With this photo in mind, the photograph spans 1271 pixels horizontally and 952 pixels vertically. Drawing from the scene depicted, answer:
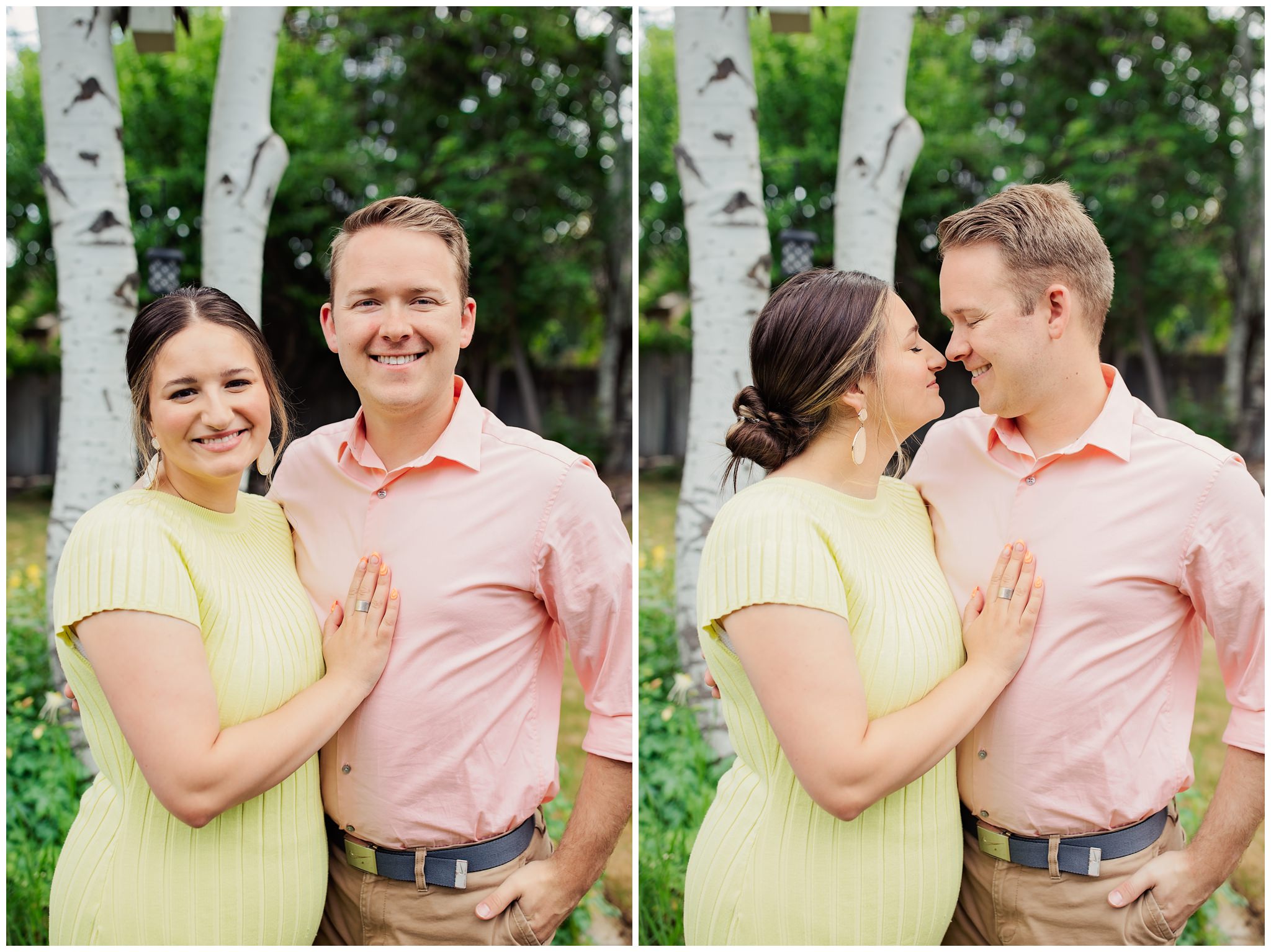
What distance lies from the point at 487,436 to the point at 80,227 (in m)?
1.96

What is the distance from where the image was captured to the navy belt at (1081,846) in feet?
5.78

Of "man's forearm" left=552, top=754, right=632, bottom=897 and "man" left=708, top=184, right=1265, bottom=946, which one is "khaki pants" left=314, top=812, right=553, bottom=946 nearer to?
"man's forearm" left=552, top=754, right=632, bottom=897

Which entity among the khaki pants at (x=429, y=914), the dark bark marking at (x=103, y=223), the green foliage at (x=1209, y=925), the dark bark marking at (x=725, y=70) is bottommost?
the green foliage at (x=1209, y=925)

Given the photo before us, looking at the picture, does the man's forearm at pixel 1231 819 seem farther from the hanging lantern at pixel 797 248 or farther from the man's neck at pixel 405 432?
the hanging lantern at pixel 797 248

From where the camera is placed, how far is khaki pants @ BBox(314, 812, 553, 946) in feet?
6.12

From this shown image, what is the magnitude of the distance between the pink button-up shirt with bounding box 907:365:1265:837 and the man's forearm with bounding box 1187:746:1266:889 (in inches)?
1.7

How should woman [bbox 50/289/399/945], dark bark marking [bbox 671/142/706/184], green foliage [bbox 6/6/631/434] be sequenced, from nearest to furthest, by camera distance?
woman [bbox 50/289/399/945] → dark bark marking [bbox 671/142/706/184] → green foliage [bbox 6/6/631/434]

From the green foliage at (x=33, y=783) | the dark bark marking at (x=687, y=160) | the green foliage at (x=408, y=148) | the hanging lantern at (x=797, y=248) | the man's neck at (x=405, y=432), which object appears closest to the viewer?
the man's neck at (x=405, y=432)

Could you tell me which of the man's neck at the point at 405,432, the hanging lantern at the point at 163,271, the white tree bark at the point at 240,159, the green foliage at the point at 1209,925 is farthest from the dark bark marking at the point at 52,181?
the green foliage at the point at 1209,925

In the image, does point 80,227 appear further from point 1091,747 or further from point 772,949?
point 1091,747

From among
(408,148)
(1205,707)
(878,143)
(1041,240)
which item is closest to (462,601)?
(1041,240)

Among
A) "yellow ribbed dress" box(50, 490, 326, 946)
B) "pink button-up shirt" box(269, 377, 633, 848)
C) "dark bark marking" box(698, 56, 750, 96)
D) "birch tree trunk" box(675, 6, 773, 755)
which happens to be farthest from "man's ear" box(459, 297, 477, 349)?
"dark bark marking" box(698, 56, 750, 96)

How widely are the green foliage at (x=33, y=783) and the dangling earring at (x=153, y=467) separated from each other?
1721 millimetres

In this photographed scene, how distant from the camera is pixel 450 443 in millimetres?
1902
